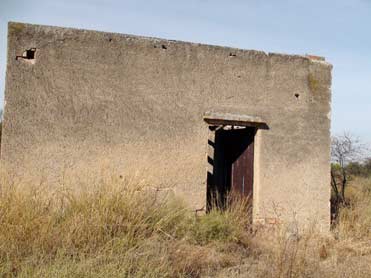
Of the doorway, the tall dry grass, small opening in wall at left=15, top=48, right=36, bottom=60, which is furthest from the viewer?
the doorway

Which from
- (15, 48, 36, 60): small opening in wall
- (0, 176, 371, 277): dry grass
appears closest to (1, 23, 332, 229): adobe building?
(15, 48, 36, 60): small opening in wall

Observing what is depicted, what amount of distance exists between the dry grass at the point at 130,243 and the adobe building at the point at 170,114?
57 centimetres

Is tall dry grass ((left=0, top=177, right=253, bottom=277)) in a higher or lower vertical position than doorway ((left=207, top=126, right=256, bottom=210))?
lower

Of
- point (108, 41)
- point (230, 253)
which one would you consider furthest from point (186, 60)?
point (230, 253)

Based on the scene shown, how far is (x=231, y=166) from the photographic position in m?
8.66

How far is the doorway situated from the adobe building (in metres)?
0.03

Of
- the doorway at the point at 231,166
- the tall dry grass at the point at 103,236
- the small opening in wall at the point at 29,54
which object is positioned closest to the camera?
the tall dry grass at the point at 103,236

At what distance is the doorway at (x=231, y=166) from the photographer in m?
7.99

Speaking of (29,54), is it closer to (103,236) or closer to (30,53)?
(30,53)

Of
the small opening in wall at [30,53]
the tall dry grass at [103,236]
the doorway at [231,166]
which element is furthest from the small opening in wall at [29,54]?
the doorway at [231,166]

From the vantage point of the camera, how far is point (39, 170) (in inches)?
259

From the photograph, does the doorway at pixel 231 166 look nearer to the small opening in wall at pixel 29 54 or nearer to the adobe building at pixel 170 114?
the adobe building at pixel 170 114

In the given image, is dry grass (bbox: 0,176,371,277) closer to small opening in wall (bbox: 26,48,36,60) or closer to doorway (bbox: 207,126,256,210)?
doorway (bbox: 207,126,256,210)

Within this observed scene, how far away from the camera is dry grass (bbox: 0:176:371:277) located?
15.4ft
